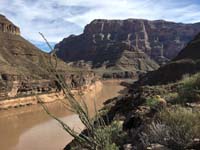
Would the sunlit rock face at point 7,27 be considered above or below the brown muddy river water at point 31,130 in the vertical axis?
above

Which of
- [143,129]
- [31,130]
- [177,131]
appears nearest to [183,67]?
[31,130]

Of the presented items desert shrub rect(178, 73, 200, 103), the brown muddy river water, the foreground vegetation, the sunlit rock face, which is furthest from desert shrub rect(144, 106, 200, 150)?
the sunlit rock face

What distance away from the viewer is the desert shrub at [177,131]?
21.6ft

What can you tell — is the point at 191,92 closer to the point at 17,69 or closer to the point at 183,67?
the point at 183,67

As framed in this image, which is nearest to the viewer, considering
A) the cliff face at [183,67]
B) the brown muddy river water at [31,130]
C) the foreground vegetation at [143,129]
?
the foreground vegetation at [143,129]

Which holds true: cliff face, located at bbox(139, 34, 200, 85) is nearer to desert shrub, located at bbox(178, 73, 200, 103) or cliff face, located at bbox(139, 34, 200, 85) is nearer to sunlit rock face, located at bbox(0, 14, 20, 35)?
desert shrub, located at bbox(178, 73, 200, 103)

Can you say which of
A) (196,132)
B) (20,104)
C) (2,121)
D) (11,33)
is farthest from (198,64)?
(11,33)

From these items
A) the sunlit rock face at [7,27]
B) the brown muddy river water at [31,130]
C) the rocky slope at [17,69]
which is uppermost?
the sunlit rock face at [7,27]

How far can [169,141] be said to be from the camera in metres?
6.65

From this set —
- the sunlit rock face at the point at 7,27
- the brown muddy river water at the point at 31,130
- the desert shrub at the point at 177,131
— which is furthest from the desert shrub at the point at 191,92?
the sunlit rock face at the point at 7,27

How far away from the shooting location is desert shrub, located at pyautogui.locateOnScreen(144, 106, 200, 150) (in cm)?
657

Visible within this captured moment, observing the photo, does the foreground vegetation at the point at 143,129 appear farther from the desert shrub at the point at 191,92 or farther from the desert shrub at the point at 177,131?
the desert shrub at the point at 191,92

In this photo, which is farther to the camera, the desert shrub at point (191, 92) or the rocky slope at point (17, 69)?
the rocky slope at point (17, 69)

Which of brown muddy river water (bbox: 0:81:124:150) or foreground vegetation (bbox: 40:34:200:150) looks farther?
brown muddy river water (bbox: 0:81:124:150)
